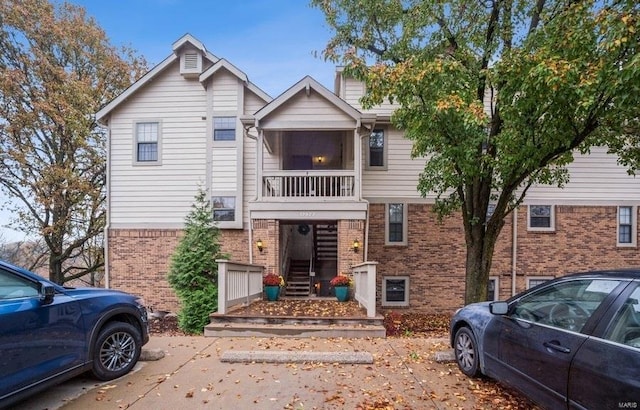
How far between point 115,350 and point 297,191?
773cm

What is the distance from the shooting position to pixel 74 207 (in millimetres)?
16953

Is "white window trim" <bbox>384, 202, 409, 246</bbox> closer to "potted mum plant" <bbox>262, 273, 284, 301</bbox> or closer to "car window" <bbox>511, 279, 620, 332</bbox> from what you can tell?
"potted mum plant" <bbox>262, 273, 284, 301</bbox>

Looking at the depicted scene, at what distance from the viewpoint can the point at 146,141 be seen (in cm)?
1298

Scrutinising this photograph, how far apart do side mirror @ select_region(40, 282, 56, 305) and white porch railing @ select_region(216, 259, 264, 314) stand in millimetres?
3767

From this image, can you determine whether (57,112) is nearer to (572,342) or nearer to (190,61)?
(190,61)

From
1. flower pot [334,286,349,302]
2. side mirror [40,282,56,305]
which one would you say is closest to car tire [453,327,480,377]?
flower pot [334,286,349,302]

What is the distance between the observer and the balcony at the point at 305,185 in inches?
420

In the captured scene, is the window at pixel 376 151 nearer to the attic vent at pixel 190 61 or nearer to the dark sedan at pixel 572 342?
the attic vent at pixel 190 61

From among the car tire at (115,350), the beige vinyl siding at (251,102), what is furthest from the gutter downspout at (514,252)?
the car tire at (115,350)

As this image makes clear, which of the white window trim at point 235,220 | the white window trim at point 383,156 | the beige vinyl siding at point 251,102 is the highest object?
the beige vinyl siding at point 251,102

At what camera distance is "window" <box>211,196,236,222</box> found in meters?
12.5

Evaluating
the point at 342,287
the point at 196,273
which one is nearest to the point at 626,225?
the point at 342,287

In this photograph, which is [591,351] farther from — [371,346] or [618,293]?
[371,346]

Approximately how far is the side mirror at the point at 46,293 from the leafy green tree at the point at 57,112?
1450cm
